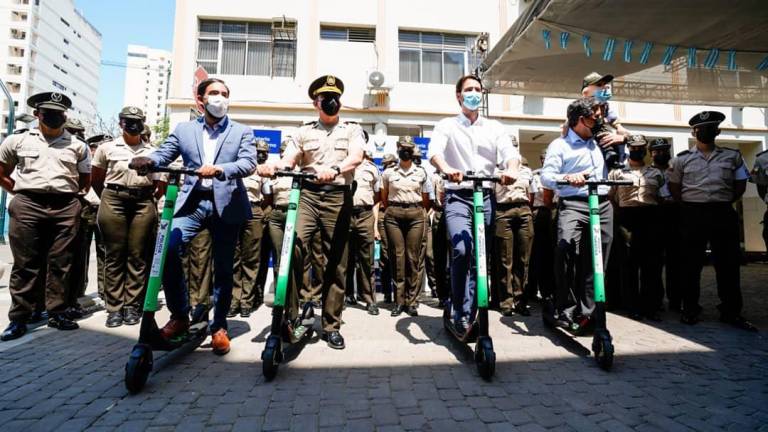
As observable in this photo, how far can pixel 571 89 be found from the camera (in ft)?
25.3

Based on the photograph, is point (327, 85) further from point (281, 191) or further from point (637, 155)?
point (637, 155)

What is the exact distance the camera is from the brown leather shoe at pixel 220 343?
323cm

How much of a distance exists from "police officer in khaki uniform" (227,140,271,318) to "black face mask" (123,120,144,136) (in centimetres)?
136

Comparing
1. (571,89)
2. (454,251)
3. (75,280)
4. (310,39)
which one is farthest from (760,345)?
(310,39)

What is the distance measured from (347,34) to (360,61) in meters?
1.09

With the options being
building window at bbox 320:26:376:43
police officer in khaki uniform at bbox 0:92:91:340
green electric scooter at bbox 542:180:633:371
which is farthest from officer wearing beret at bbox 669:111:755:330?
building window at bbox 320:26:376:43

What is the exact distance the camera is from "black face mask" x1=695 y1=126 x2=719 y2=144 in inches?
174

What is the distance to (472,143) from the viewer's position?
3631 millimetres

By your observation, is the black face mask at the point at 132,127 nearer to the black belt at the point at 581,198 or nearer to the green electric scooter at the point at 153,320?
the green electric scooter at the point at 153,320

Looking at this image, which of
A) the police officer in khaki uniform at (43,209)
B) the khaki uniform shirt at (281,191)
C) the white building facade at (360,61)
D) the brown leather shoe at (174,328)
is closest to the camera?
the brown leather shoe at (174,328)

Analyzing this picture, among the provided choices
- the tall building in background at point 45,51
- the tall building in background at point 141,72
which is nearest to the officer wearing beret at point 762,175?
the tall building in background at point 45,51

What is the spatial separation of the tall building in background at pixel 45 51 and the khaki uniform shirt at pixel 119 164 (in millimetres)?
61789

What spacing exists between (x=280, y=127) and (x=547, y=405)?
11575mm

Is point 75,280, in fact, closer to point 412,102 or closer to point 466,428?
point 466,428
